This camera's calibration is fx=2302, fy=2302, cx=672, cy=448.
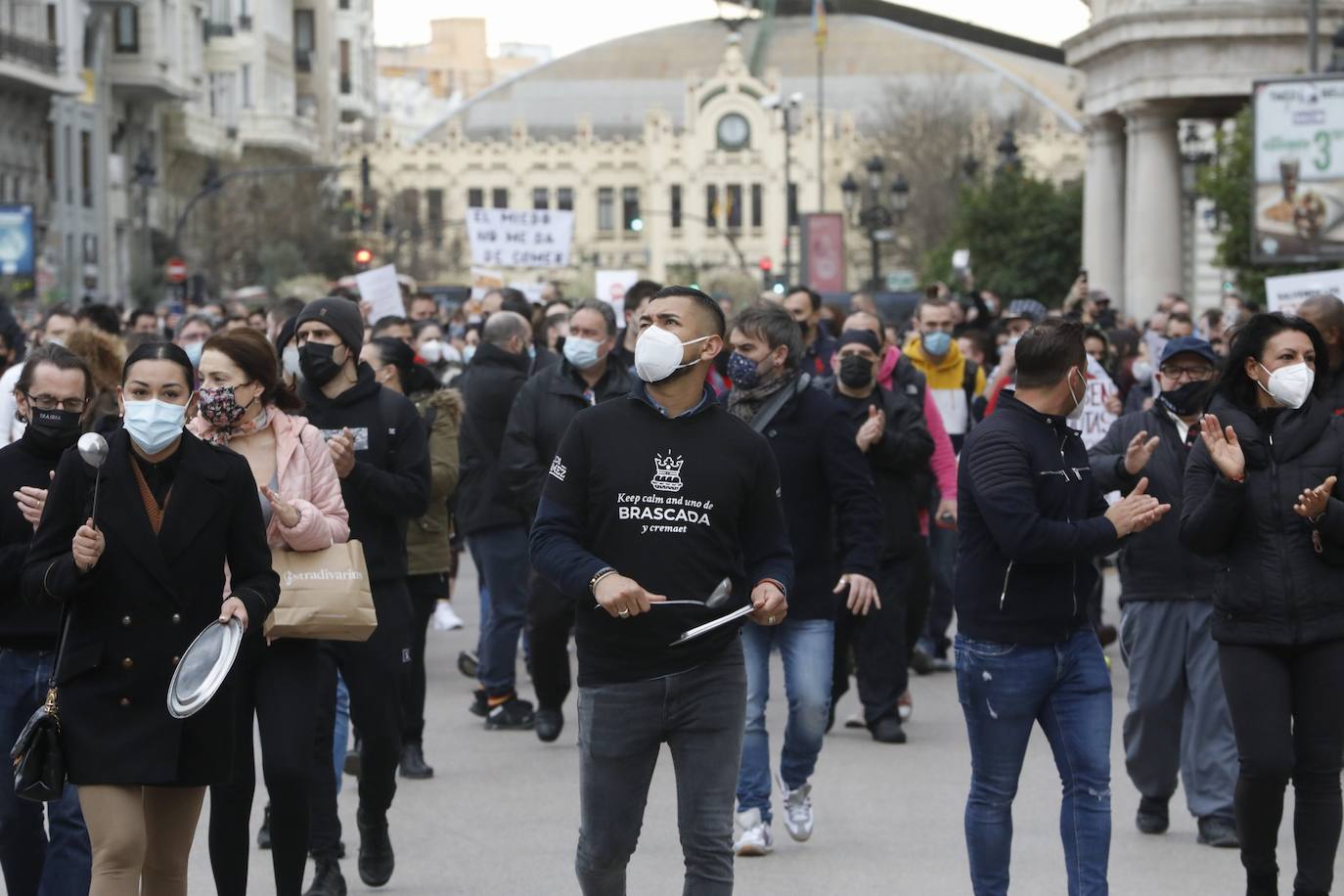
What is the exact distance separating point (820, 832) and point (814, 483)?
59.3 inches

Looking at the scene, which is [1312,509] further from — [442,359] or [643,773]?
[442,359]

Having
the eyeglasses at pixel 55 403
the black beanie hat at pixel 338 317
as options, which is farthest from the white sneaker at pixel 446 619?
the eyeglasses at pixel 55 403

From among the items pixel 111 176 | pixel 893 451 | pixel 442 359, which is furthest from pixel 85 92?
pixel 893 451

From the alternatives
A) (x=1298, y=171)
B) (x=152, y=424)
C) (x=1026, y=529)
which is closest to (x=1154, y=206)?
(x=1298, y=171)

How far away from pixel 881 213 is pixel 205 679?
42.6m

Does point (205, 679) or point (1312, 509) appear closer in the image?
point (205, 679)

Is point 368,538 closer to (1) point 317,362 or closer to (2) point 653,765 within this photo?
(1) point 317,362

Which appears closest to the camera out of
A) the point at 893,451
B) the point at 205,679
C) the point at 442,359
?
the point at 205,679

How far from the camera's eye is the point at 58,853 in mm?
6516

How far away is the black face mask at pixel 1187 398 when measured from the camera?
8320 millimetres

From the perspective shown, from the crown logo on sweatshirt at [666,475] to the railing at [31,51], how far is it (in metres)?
51.2

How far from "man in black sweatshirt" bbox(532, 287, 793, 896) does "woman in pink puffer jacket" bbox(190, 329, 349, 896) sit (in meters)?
0.97

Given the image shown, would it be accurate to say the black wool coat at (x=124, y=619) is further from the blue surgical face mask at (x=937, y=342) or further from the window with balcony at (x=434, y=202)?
the window with balcony at (x=434, y=202)

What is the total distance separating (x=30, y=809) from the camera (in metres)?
6.57
